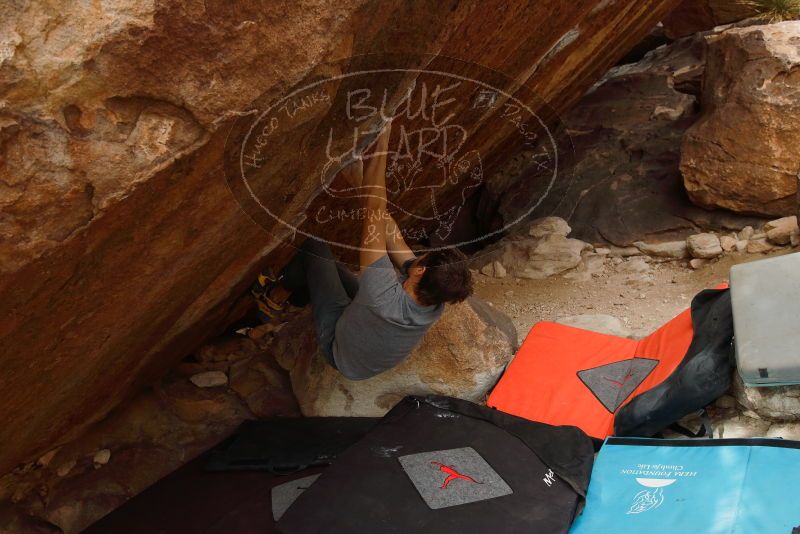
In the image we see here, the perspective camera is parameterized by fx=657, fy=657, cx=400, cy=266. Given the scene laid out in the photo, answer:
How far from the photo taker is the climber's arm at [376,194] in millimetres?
2197

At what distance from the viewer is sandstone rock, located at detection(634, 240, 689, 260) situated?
452cm

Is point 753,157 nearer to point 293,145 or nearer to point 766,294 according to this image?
point 766,294

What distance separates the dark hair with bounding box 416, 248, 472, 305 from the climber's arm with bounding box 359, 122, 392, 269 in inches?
9.5

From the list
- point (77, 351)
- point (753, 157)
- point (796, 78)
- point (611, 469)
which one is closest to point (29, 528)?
point (77, 351)

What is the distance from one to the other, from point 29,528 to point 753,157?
475cm

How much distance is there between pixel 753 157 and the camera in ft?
14.3

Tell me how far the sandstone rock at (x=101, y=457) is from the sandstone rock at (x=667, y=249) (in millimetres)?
3685

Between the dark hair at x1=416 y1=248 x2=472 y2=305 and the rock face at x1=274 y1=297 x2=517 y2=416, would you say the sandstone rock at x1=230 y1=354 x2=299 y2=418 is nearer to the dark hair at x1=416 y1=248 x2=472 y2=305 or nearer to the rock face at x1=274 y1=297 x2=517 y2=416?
the rock face at x1=274 y1=297 x2=517 y2=416

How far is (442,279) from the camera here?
2.63 metres

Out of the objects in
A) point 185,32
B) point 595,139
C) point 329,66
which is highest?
point 185,32

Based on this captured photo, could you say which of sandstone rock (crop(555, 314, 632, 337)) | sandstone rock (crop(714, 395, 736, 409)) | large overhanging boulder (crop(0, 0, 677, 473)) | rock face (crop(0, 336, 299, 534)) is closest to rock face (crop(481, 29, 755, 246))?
sandstone rock (crop(555, 314, 632, 337))

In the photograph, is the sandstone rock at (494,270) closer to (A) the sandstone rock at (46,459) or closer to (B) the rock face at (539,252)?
(B) the rock face at (539,252)

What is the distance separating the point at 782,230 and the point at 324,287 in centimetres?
297

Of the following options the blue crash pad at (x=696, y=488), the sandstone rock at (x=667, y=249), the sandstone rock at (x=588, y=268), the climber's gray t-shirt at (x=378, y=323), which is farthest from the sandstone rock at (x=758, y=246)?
the climber's gray t-shirt at (x=378, y=323)
